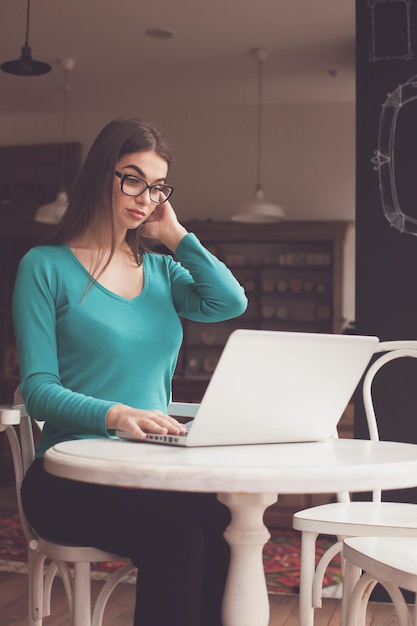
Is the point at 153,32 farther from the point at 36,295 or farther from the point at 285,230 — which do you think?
the point at 36,295

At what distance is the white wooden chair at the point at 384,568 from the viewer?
156 cm

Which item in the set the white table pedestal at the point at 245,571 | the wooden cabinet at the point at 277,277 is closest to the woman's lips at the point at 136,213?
the white table pedestal at the point at 245,571

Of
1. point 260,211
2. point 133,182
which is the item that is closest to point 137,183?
point 133,182

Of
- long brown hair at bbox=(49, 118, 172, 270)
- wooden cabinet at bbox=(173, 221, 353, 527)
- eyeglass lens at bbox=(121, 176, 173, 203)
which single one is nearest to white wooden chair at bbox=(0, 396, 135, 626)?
long brown hair at bbox=(49, 118, 172, 270)

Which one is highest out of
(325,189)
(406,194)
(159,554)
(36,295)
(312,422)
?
(325,189)

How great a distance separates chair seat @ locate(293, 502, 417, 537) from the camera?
176 cm

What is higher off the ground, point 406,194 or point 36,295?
point 406,194

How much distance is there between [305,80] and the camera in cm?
723

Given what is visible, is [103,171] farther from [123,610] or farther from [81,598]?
[123,610]

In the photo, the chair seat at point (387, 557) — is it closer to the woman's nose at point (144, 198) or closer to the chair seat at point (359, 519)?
the chair seat at point (359, 519)

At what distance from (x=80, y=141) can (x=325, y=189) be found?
2497 mm

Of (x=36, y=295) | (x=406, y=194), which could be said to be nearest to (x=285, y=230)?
(x=406, y=194)

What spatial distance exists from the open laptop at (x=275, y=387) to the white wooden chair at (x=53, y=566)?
307 millimetres

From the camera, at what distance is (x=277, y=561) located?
3775mm
